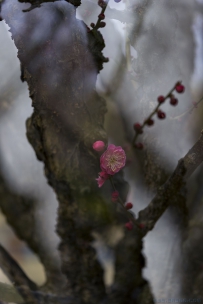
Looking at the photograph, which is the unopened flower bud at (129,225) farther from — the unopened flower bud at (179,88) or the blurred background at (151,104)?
the unopened flower bud at (179,88)

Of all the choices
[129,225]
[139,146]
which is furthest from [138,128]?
[129,225]

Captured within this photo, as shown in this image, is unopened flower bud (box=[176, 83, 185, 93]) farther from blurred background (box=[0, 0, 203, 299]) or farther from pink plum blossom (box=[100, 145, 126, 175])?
pink plum blossom (box=[100, 145, 126, 175])

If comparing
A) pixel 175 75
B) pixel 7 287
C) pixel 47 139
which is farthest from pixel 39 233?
pixel 175 75

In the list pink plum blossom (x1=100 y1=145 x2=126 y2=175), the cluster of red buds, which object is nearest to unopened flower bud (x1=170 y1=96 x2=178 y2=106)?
the cluster of red buds

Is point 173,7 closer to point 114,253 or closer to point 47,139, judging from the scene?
point 47,139

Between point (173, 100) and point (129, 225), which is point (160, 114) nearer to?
point (173, 100)
